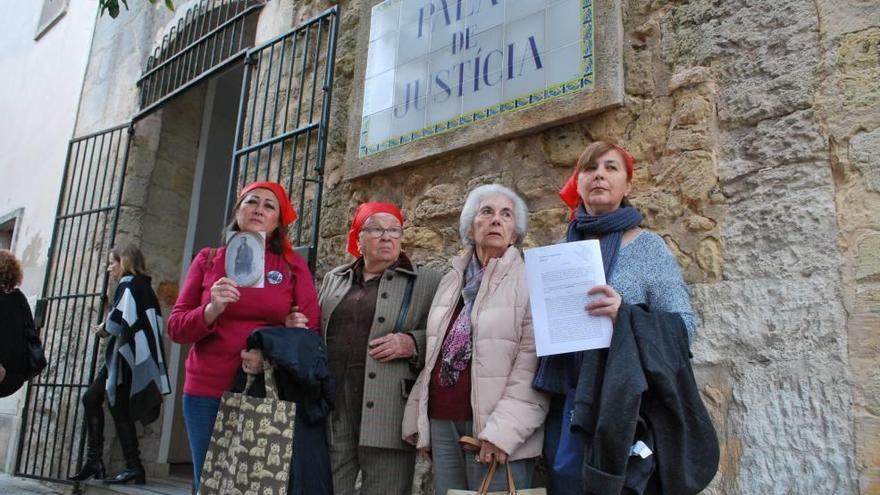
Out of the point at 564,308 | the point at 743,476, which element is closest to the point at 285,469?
the point at 564,308

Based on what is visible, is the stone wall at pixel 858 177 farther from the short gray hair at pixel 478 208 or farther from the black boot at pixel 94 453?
the black boot at pixel 94 453

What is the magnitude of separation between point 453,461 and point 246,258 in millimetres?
1031

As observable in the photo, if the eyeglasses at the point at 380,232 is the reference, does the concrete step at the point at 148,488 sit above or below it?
below

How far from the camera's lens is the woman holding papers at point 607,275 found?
5.94 feet

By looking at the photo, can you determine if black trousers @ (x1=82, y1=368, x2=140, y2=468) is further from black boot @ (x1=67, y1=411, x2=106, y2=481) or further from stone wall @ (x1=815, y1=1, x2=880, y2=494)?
stone wall @ (x1=815, y1=1, x2=880, y2=494)

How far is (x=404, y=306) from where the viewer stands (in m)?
2.57

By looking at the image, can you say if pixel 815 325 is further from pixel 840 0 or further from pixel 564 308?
pixel 840 0

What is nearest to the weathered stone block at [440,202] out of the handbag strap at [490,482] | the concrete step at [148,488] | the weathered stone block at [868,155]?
the handbag strap at [490,482]

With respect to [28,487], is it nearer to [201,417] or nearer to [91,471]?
[91,471]

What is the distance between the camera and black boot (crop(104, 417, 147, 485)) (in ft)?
14.0

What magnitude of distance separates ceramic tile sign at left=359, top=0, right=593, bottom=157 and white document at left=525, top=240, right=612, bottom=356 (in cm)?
109

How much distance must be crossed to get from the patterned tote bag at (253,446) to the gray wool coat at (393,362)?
273mm

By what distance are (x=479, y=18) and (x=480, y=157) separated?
656 millimetres

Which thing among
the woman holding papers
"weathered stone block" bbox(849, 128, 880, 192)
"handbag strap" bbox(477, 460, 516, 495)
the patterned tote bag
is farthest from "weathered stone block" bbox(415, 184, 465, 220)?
"weathered stone block" bbox(849, 128, 880, 192)
